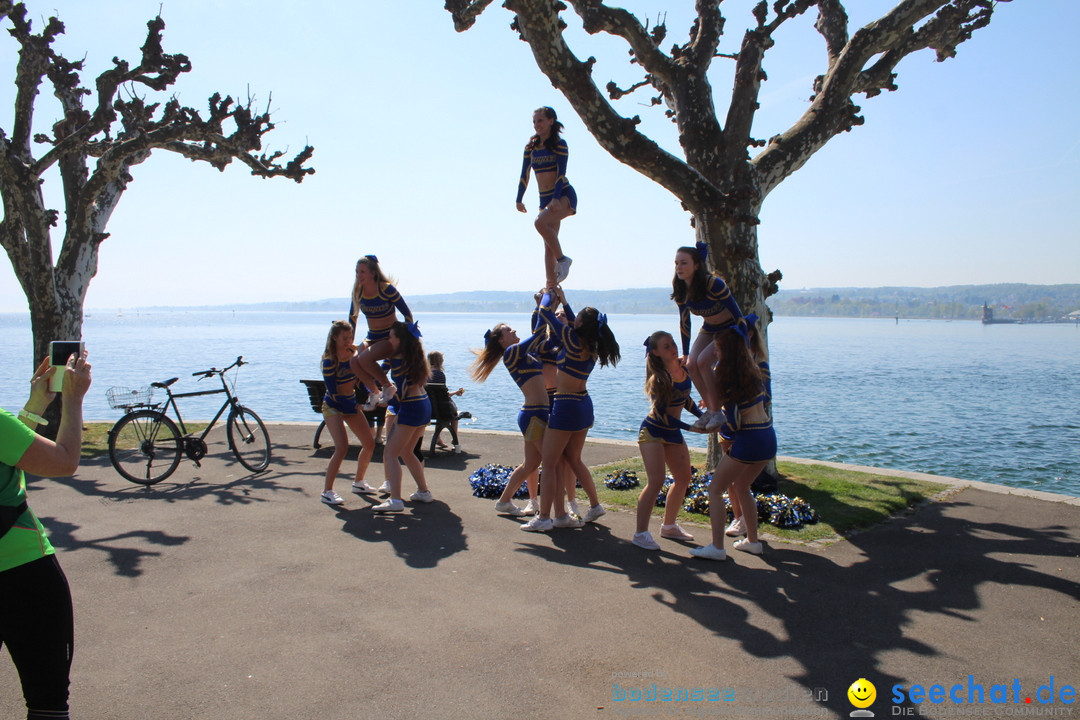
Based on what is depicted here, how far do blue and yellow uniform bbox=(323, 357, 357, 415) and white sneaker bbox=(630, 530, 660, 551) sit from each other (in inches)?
145

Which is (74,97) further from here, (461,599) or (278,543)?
(461,599)

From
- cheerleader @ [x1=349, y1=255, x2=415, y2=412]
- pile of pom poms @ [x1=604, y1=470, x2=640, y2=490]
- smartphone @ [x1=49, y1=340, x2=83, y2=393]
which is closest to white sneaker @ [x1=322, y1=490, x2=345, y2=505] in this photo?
cheerleader @ [x1=349, y1=255, x2=415, y2=412]

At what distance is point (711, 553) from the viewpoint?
612 cm

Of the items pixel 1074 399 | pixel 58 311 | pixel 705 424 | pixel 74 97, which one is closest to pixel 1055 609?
pixel 705 424

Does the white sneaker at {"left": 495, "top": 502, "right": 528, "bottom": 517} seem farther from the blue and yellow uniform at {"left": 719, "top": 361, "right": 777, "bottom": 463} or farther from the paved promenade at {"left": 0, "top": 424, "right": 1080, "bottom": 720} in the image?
the blue and yellow uniform at {"left": 719, "top": 361, "right": 777, "bottom": 463}

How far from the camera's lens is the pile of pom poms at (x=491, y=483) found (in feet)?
28.3

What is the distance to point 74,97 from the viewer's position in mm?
14141

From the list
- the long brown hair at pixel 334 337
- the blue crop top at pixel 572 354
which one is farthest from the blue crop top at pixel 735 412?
the long brown hair at pixel 334 337

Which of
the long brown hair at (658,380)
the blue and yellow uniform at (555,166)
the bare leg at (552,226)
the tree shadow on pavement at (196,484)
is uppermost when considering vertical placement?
the blue and yellow uniform at (555,166)

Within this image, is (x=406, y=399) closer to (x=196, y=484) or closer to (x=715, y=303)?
(x=196, y=484)

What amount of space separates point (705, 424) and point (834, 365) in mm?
46532

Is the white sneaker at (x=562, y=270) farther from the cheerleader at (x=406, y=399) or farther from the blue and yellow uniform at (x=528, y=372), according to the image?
the cheerleader at (x=406, y=399)

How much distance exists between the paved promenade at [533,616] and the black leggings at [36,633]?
34.3 inches

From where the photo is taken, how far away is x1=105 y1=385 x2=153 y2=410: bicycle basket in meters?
9.44
